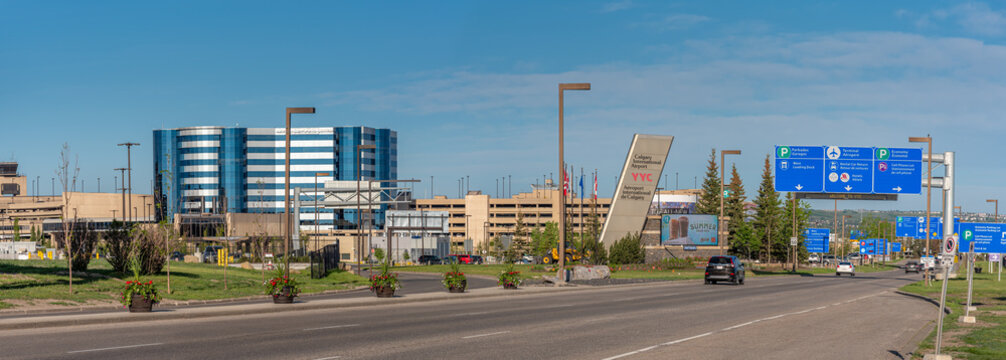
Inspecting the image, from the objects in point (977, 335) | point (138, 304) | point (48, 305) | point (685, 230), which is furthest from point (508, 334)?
point (685, 230)

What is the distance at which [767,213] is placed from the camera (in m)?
136

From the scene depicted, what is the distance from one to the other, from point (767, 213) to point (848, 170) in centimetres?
7751

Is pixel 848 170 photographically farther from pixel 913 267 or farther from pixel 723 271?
pixel 913 267

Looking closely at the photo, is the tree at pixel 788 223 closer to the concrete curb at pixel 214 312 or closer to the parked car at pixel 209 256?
the parked car at pixel 209 256

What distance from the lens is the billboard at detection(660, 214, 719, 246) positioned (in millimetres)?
97625

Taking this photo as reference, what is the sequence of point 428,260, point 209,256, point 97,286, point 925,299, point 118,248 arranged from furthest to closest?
point 428,260, point 209,256, point 925,299, point 118,248, point 97,286

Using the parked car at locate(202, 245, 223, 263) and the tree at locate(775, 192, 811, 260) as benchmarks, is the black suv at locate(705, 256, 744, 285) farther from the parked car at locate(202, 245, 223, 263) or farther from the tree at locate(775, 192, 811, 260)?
the tree at locate(775, 192, 811, 260)

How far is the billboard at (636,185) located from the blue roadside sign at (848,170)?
29466 mm

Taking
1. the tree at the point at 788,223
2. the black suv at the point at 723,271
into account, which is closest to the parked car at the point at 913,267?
the tree at the point at 788,223

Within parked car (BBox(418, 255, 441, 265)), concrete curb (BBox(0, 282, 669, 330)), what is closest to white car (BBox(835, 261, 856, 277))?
parked car (BBox(418, 255, 441, 265))

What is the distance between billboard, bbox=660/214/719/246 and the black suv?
137 ft

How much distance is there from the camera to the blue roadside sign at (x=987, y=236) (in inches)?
2375

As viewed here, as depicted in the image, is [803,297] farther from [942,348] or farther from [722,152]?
[722,152]

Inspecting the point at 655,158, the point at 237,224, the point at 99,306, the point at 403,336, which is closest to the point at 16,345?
the point at 403,336
